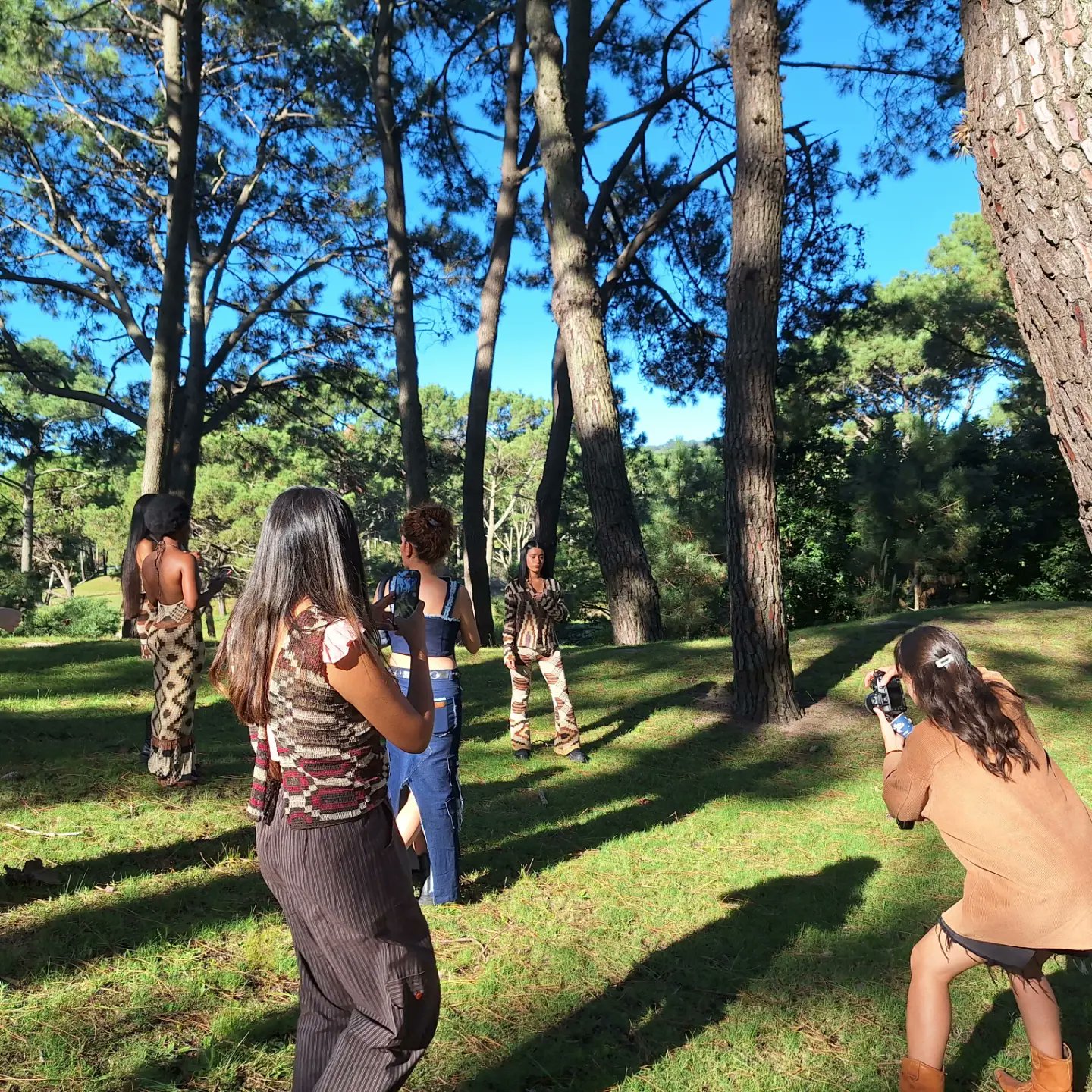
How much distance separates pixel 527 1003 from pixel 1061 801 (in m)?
2.05

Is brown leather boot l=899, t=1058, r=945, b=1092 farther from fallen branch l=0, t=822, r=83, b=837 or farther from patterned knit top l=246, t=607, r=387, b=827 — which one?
fallen branch l=0, t=822, r=83, b=837

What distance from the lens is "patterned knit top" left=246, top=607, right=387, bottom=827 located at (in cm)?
189

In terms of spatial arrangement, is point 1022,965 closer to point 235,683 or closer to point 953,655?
point 953,655

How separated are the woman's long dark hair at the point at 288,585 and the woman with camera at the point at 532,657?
178 inches

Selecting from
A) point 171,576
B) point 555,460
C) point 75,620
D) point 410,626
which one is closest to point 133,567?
point 171,576

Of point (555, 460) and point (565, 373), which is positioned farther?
point (565, 373)

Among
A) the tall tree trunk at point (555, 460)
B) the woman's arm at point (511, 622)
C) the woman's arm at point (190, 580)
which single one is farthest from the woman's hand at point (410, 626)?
the tall tree trunk at point (555, 460)

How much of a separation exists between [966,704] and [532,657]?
4.46m

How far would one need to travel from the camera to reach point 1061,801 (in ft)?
7.60

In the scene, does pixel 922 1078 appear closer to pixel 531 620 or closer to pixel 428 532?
pixel 428 532

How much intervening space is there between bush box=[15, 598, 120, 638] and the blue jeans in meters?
17.0

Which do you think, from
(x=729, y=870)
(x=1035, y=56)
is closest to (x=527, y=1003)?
(x=729, y=870)

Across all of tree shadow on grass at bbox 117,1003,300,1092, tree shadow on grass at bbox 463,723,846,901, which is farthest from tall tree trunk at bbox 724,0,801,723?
tree shadow on grass at bbox 117,1003,300,1092

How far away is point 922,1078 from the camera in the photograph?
2.40 metres
